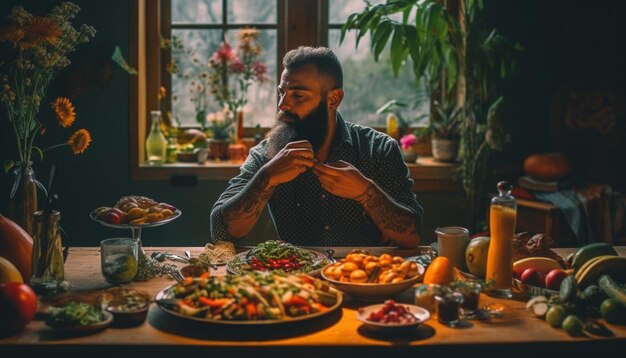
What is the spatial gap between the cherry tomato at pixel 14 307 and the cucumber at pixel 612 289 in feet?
4.44

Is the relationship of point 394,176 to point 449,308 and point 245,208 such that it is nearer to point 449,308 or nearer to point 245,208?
point 245,208

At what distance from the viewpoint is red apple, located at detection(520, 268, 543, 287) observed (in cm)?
198

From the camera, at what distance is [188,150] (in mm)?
4207

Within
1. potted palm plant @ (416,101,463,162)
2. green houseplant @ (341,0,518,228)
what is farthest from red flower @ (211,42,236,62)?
potted palm plant @ (416,101,463,162)

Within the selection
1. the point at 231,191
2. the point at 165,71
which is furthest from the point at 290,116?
the point at 165,71

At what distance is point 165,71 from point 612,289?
306 centimetres

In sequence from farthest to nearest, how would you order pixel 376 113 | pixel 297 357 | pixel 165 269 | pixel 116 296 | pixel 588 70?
1. pixel 376 113
2. pixel 588 70
3. pixel 165 269
4. pixel 116 296
5. pixel 297 357

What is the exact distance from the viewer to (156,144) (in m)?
4.07

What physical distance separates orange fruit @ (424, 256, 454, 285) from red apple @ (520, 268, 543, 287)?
0.20 metres

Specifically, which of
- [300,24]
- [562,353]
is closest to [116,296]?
[562,353]

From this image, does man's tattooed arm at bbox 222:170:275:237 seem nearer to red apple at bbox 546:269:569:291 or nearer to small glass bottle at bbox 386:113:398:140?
red apple at bbox 546:269:569:291

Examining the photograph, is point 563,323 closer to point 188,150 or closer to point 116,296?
point 116,296

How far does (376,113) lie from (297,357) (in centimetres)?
290

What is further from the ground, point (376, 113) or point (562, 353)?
point (376, 113)
